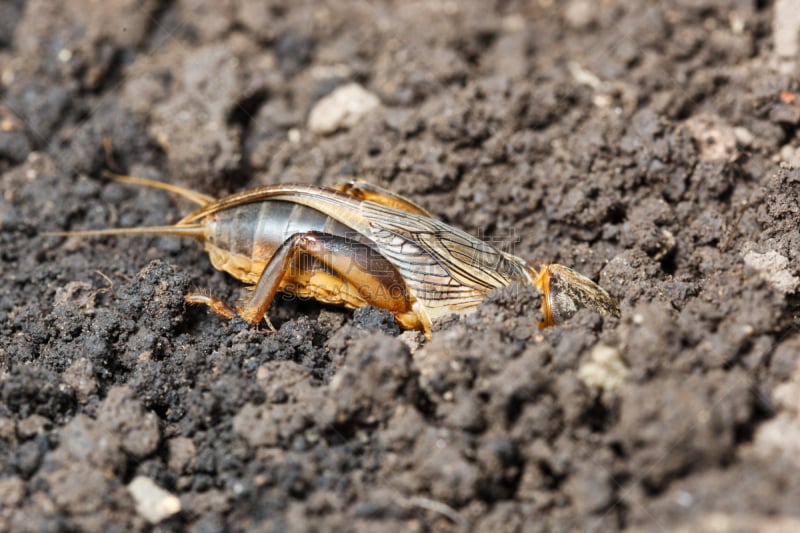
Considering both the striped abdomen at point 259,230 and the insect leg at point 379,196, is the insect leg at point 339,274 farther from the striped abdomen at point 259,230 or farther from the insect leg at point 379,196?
the insect leg at point 379,196

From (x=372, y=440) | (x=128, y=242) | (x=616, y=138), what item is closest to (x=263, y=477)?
(x=372, y=440)

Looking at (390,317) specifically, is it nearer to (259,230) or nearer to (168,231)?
(259,230)

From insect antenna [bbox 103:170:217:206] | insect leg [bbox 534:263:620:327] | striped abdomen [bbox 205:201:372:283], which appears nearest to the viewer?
insect leg [bbox 534:263:620:327]

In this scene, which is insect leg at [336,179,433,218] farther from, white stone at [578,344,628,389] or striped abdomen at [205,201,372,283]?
white stone at [578,344,628,389]

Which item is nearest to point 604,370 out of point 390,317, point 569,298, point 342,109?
point 569,298

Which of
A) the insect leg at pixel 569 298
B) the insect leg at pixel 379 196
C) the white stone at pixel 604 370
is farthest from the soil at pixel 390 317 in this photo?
the insect leg at pixel 379 196

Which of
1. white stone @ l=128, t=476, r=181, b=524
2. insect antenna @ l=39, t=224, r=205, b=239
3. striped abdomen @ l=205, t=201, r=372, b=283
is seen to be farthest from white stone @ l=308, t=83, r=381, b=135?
white stone @ l=128, t=476, r=181, b=524

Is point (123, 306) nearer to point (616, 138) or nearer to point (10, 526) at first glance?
point (10, 526)
